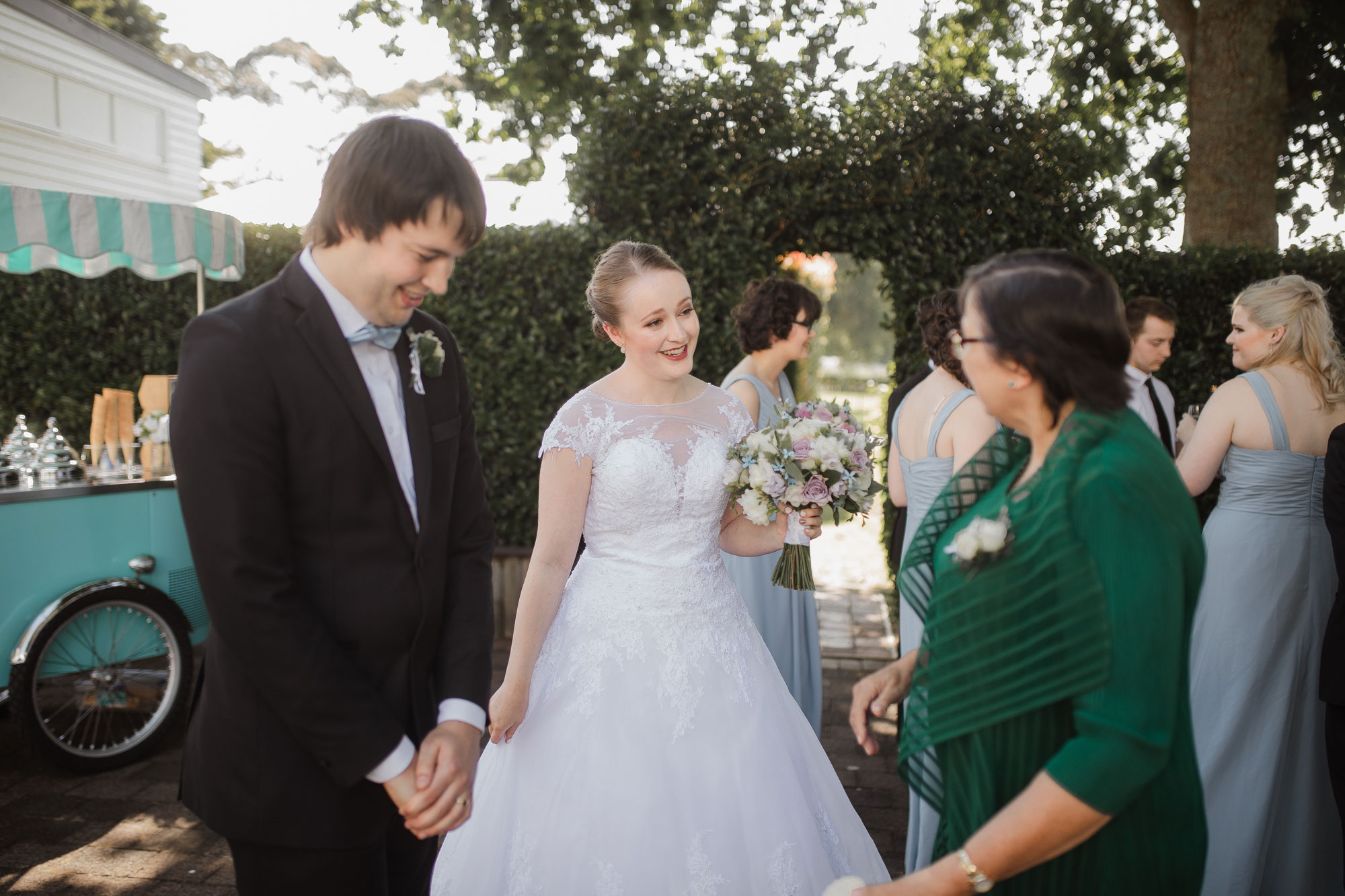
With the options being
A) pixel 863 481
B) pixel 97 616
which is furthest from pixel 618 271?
pixel 97 616

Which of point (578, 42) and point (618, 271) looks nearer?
point (618, 271)

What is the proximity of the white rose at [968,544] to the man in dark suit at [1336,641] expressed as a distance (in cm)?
228

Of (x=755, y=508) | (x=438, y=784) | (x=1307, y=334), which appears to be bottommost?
(x=438, y=784)

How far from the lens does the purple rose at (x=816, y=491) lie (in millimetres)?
3051

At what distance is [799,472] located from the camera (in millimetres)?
3049

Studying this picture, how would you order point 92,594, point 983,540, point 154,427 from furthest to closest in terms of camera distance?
point 154,427 < point 92,594 < point 983,540

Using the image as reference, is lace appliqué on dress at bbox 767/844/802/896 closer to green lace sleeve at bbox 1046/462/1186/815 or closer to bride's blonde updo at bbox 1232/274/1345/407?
green lace sleeve at bbox 1046/462/1186/815

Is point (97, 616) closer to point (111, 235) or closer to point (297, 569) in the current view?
point (111, 235)

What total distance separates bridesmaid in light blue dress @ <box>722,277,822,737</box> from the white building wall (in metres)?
9.81

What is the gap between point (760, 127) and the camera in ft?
22.6

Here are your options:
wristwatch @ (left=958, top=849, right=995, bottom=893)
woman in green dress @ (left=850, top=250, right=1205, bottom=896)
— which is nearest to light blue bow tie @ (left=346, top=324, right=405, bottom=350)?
woman in green dress @ (left=850, top=250, right=1205, bottom=896)

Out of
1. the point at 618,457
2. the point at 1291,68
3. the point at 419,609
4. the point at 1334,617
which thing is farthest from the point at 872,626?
the point at 419,609

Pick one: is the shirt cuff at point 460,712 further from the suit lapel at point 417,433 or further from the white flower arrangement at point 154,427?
the white flower arrangement at point 154,427

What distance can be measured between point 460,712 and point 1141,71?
32.3 ft
